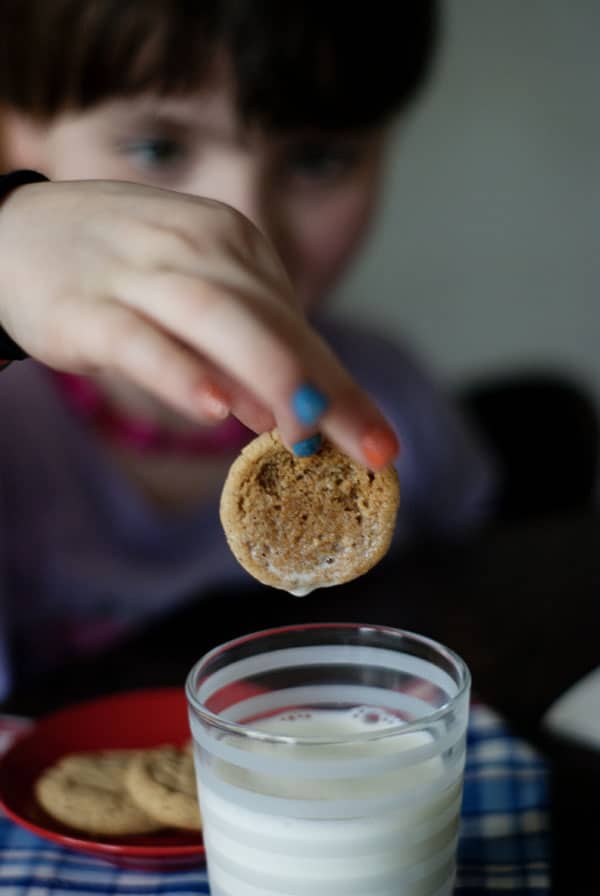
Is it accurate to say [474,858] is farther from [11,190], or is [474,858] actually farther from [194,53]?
[194,53]

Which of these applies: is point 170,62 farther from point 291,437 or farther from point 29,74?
point 291,437

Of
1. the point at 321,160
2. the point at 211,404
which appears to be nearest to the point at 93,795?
the point at 211,404

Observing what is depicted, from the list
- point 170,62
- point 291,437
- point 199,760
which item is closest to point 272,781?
point 199,760

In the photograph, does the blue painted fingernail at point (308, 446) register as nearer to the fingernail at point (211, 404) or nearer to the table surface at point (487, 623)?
the fingernail at point (211, 404)

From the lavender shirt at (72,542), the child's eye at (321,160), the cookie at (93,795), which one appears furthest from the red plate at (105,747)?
the child's eye at (321,160)

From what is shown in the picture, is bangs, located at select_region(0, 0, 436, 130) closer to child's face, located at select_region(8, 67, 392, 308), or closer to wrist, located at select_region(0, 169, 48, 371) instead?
child's face, located at select_region(8, 67, 392, 308)
